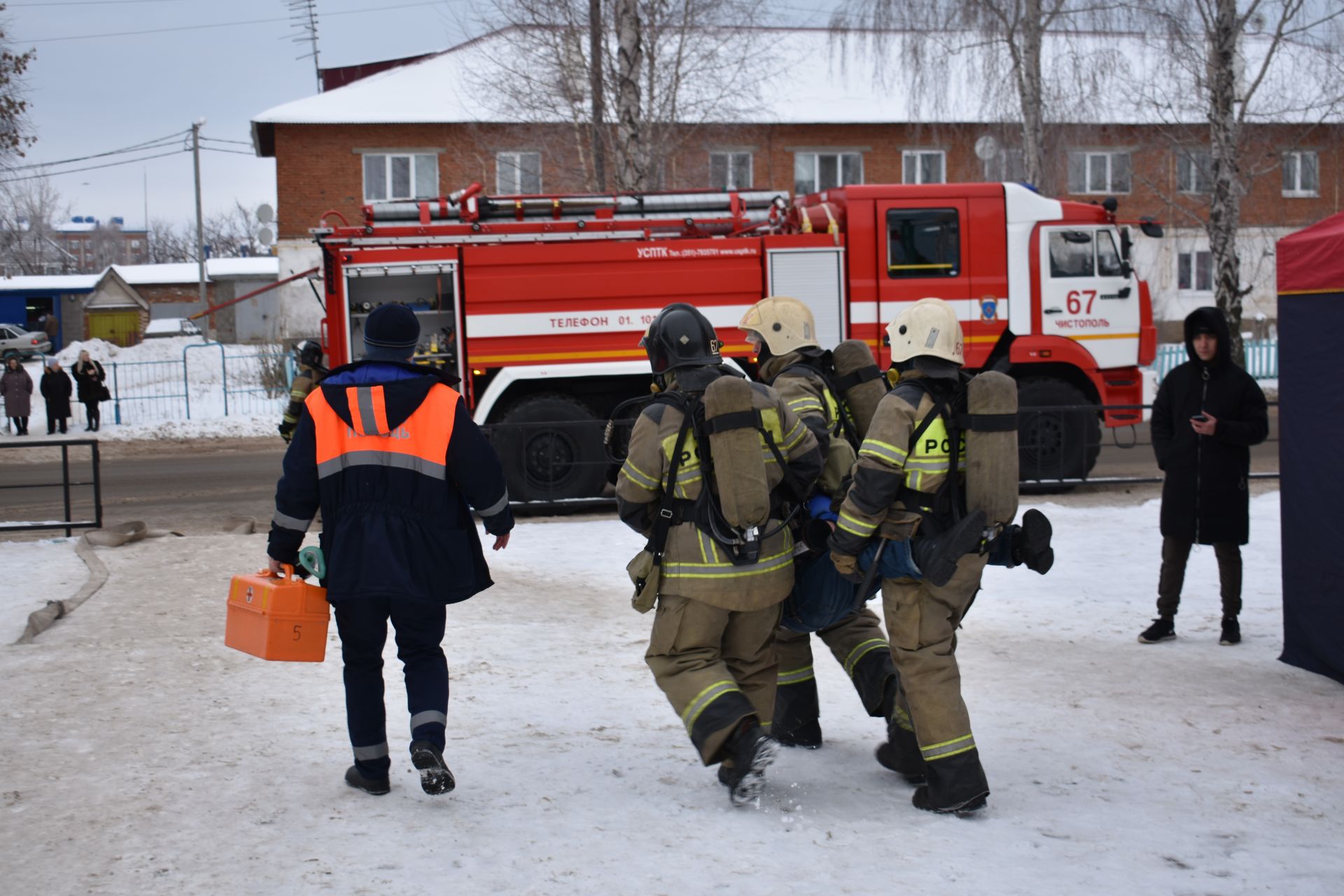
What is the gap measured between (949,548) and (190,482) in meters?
13.6

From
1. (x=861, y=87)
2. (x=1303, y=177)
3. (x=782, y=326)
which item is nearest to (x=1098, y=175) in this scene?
(x=1303, y=177)

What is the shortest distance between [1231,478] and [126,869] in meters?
5.73

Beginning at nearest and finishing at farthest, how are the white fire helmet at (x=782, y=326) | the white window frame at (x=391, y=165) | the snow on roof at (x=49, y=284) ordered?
the white fire helmet at (x=782, y=326) < the white window frame at (x=391, y=165) < the snow on roof at (x=49, y=284)

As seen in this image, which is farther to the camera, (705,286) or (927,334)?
(705,286)

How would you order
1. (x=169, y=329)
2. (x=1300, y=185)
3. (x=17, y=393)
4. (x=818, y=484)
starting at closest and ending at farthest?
1. (x=818, y=484)
2. (x=17, y=393)
3. (x=1300, y=185)
4. (x=169, y=329)

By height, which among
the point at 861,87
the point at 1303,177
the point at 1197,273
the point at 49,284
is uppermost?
the point at 861,87

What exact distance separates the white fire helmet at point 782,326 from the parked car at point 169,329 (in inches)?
1671

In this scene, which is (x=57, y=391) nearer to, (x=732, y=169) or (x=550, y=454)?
(x=550, y=454)

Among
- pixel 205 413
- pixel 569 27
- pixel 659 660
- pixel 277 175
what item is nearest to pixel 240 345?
pixel 277 175

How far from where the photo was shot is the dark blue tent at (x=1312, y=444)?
5.89 meters

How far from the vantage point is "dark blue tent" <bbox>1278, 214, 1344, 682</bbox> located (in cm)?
589

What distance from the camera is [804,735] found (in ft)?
16.7

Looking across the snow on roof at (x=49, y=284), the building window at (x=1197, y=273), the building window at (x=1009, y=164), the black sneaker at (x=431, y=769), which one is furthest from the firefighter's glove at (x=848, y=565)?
the snow on roof at (x=49, y=284)

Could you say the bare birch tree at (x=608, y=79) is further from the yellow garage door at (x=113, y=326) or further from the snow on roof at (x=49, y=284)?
the snow on roof at (x=49, y=284)
